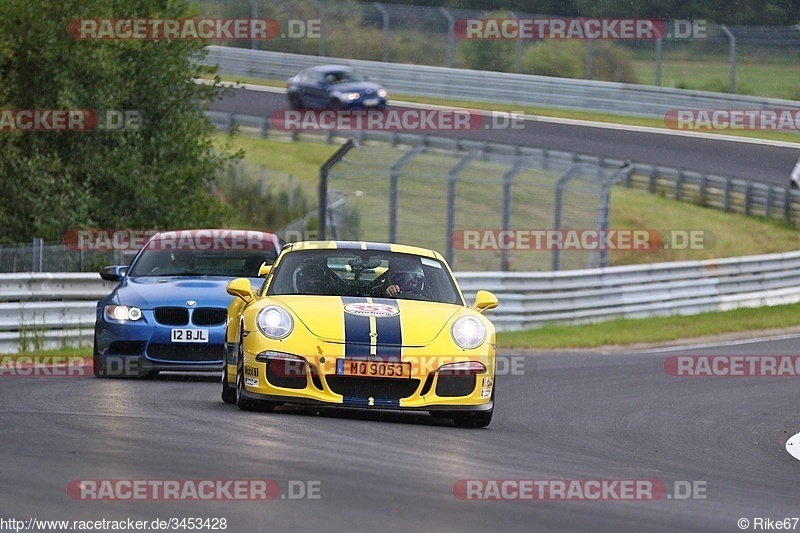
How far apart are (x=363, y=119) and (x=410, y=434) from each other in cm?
2704

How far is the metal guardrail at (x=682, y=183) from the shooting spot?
30984 millimetres

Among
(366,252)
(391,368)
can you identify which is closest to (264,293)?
(366,252)

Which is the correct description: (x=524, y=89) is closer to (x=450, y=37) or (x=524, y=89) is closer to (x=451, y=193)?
(x=450, y=37)

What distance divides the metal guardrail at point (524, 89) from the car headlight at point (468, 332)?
88.8ft

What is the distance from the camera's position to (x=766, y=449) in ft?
31.5

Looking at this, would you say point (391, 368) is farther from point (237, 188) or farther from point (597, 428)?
point (237, 188)

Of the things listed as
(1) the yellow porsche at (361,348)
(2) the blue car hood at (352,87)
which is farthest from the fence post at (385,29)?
(1) the yellow porsche at (361,348)

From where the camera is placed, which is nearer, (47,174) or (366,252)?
(366,252)

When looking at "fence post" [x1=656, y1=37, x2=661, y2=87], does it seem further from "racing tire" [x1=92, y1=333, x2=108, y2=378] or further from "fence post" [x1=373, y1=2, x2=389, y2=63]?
"racing tire" [x1=92, y1=333, x2=108, y2=378]

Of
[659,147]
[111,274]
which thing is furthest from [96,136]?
[659,147]

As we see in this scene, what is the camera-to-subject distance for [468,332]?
9.27m

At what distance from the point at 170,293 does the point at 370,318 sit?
3680 mm

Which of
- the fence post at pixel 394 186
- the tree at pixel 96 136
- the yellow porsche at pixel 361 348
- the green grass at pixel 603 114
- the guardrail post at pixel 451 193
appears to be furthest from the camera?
the green grass at pixel 603 114

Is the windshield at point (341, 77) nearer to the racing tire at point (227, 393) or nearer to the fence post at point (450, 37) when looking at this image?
the fence post at point (450, 37)
